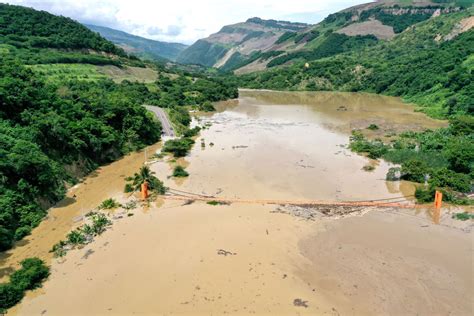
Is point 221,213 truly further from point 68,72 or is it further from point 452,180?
point 68,72

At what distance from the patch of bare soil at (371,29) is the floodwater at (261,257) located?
6077 inches

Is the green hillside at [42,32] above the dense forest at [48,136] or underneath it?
above

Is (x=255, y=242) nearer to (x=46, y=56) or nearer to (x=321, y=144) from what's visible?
(x=321, y=144)

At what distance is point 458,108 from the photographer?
216 ft

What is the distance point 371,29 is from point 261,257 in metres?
180

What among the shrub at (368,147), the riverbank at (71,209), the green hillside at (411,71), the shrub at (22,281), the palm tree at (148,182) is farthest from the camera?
the green hillside at (411,71)

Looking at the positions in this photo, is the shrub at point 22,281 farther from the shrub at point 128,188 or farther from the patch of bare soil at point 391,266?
the patch of bare soil at point 391,266

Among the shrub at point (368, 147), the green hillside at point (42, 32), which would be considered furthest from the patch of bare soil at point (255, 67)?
the shrub at point (368, 147)

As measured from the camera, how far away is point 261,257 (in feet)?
66.6

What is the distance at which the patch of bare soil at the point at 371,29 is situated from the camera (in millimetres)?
169125

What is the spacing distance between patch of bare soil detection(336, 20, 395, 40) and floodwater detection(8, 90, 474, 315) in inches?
6077

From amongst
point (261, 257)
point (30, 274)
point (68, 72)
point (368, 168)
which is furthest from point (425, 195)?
point (68, 72)

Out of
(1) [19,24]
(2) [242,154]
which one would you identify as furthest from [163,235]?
(1) [19,24]

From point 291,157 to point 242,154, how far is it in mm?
5343
